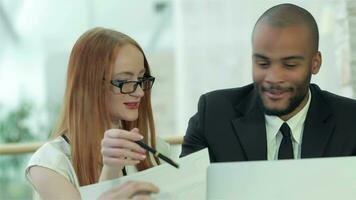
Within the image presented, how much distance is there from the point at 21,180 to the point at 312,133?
100 cm

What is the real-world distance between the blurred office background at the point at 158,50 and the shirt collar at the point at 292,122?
0.17 m

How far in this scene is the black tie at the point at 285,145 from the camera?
865 millimetres

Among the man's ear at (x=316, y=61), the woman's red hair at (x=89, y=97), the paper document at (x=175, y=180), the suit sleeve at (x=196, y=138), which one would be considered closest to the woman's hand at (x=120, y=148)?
the paper document at (x=175, y=180)

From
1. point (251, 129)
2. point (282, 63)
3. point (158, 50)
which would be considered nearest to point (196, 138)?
point (251, 129)

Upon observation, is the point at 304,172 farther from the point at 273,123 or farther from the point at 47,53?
the point at 47,53

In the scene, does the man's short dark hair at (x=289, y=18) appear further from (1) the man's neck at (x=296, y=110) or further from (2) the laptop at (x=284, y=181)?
(2) the laptop at (x=284, y=181)

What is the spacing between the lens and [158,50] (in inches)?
61.7

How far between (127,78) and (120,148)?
179 millimetres

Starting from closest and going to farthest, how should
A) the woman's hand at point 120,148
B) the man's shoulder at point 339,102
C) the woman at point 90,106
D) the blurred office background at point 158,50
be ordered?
the woman's hand at point 120,148
the woman at point 90,106
the man's shoulder at point 339,102
the blurred office background at point 158,50

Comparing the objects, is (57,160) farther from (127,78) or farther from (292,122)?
(292,122)

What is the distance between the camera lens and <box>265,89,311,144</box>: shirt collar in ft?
2.91

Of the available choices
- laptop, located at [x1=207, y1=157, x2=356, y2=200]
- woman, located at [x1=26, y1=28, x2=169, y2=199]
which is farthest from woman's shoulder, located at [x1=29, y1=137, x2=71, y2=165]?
laptop, located at [x1=207, y1=157, x2=356, y2=200]

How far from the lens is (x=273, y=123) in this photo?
899 mm

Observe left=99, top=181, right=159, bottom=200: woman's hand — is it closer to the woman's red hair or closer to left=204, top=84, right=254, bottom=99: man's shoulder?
the woman's red hair
